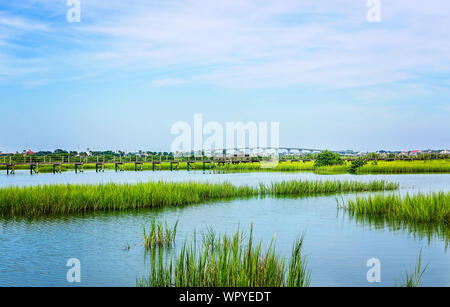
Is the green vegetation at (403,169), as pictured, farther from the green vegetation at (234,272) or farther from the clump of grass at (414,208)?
the green vegetation at (234,272)

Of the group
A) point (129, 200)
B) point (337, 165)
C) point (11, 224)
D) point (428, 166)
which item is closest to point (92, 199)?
point (129, 200)

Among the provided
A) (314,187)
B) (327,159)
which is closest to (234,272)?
(314,187)

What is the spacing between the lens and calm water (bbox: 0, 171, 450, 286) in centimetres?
1060

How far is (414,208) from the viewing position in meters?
16.3

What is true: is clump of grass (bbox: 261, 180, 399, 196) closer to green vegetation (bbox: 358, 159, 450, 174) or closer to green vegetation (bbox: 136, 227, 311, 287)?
green vegetation (bbox: 136, 227, 311, 287)

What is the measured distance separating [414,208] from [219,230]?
7054 mm

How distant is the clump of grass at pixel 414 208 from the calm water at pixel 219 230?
2.23 ft

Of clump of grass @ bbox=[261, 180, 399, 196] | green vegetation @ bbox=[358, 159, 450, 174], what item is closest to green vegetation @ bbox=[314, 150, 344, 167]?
green vegetation @ bbox=[358, 159, 450, 174]

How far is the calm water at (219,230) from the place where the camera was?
→ 10.6 m

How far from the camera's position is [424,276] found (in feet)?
34.2

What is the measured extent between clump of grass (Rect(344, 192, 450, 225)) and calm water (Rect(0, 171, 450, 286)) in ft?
2.23

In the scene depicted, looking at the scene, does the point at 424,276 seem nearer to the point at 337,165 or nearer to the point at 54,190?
the point at 54,190
